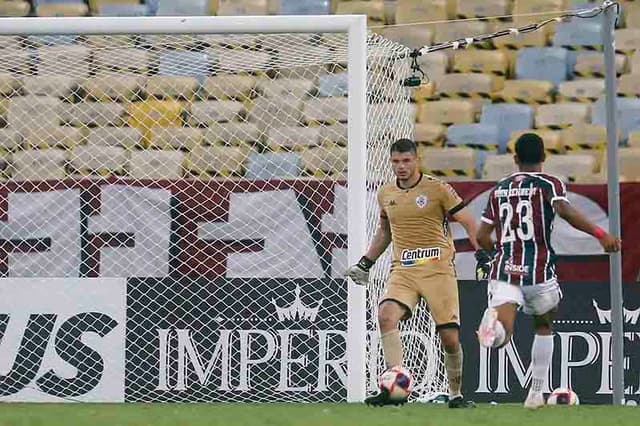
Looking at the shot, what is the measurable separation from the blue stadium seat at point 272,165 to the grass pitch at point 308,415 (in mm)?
2739

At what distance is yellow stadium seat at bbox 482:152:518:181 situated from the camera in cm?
1461

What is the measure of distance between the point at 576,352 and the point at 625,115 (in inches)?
143

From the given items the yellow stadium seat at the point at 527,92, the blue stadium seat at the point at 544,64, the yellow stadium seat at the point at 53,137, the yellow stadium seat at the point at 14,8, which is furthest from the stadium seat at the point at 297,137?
the yellow stadium seat at the point at 14,8

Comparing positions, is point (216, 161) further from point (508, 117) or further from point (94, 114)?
point (508, 117)

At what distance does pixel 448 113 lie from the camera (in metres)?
15.5

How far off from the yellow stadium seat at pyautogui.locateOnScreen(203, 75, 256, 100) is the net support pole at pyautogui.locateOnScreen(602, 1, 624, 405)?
325 cm

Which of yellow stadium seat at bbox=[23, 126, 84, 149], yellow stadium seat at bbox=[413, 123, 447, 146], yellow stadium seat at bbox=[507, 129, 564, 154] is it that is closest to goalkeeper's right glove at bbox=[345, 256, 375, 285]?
yellow stadium seat at bbox=[23, 126, 84, 149]

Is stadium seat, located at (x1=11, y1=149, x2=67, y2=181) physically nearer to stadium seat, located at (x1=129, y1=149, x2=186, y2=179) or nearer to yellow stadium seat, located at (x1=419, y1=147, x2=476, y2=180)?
stadium seat, located at (x1=129, y1=149, x2=186, y2=179)

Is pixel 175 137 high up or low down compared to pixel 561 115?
down

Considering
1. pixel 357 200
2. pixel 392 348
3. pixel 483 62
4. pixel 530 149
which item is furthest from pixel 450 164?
pixel 530 149

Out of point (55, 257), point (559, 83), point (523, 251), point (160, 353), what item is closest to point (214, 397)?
point (160, 353)

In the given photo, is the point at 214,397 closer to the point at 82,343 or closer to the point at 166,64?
the point at 82,343

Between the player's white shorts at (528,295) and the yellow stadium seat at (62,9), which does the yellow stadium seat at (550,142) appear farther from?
the player's white shorts at (528,295)

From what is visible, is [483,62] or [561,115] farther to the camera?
[483,62]
